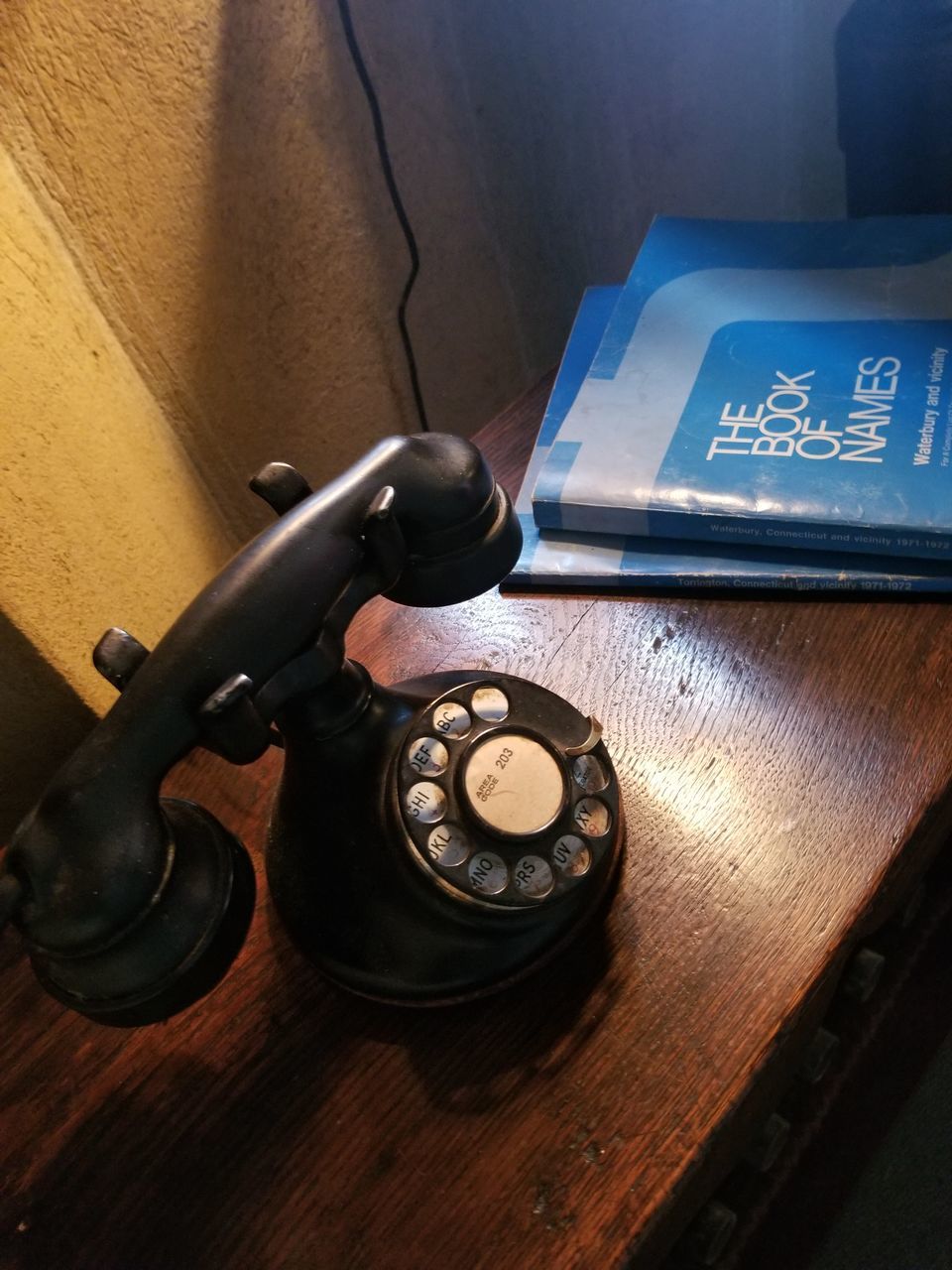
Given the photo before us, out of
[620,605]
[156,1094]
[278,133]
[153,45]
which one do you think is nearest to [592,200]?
[278,133]

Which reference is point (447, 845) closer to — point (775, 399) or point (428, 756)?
point (428, 756)

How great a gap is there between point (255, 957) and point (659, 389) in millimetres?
448

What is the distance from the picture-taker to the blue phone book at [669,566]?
0.57 metres

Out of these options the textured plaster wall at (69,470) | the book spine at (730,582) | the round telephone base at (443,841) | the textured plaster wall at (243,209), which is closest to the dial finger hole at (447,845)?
the round telephone base at (443,841)

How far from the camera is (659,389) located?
0.65 meters

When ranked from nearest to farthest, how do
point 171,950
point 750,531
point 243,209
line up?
point 171,950
point 750,531
point 243,209

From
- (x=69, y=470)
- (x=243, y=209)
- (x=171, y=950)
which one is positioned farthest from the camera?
(x=243, y=209)

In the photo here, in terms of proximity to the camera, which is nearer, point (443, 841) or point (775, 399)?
point (443, 841)

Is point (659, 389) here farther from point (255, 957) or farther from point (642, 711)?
point (255, 957)

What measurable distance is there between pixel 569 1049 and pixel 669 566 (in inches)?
11.8

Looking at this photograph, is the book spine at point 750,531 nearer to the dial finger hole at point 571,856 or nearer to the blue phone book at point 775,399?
the blue phone book at point 775,399

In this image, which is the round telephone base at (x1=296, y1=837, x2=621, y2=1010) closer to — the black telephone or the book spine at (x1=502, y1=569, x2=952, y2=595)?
the black telephone

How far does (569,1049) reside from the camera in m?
0.44

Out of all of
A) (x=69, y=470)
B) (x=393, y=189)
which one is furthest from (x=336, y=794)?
(x=393, y=189)
